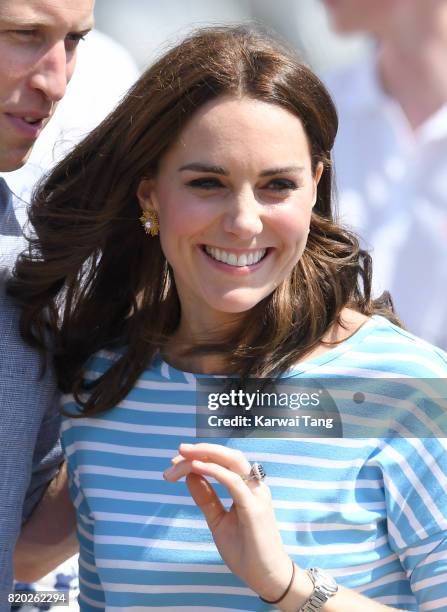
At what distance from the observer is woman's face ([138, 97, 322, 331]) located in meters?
2.05

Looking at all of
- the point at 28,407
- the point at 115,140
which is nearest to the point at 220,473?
the point at 28,407

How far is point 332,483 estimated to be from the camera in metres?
2.04

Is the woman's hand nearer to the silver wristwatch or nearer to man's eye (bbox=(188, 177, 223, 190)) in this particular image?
the silver wristwatch

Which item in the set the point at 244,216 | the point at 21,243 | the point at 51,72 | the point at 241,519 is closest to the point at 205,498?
the point at 241,519

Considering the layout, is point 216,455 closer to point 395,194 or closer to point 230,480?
point 230,480

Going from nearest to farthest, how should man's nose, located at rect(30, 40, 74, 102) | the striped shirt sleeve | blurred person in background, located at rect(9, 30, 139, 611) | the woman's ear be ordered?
the striped shirt sleeve, the woman's ear, man's nose, located at rect(30, 40, 74, 102), blurred person in background, located at rect(9, 30, 139, 611)

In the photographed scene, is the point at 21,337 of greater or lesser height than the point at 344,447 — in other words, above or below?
above

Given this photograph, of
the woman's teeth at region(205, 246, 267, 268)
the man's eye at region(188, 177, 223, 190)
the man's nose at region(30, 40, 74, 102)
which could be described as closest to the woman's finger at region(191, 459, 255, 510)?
the woman's teeth at region(205, 246, 267, 268)

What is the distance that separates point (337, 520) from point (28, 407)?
65 centimetres

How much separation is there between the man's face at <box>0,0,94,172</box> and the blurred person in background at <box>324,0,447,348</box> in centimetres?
54

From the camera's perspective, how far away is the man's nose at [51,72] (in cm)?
232

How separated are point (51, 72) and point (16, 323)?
51 centimetres

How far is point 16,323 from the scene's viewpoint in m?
2.30

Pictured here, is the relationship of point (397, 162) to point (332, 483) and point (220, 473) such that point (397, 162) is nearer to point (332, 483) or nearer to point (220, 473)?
point (332, 483)
